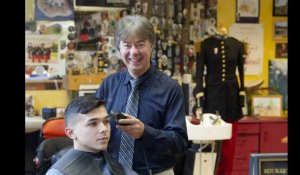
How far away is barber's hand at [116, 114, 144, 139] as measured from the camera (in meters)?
1.64

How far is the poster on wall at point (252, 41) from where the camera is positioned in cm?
527

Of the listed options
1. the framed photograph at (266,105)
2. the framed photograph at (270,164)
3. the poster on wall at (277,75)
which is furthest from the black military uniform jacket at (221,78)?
the framed photograph at (270,164)

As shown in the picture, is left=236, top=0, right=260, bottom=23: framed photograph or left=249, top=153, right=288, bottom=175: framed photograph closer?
left=249, top=153, right=288, bottom=175: framed photograph

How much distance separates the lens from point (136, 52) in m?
1.72

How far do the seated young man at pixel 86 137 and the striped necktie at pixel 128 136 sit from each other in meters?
0.05

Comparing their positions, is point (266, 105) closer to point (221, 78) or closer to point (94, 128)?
point (221, 78)

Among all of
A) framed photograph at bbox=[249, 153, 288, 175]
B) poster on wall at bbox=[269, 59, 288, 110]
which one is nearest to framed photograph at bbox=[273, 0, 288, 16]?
poster on wall at bbox=[269, 59, 288, 110]

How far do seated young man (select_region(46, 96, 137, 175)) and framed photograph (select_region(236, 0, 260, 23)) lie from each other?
374 centimetres

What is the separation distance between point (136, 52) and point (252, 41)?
12.4ft

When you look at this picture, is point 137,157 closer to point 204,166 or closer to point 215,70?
point 204,166

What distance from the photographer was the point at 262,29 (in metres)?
5.33

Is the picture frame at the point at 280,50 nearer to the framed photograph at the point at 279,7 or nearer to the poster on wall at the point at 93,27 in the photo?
the framed photograph at the point at 279,7

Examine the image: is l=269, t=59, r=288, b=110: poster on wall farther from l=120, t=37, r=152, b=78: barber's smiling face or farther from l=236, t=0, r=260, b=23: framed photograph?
l=120, t=37, r=152, b=78: barber's smiling face
